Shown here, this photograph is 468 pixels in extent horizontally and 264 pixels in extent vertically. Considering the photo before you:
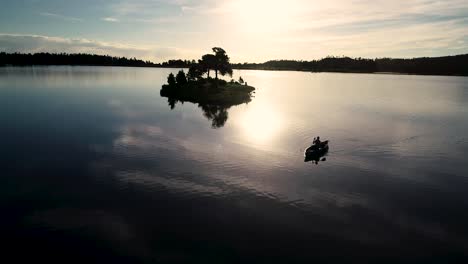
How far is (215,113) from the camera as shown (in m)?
90.1

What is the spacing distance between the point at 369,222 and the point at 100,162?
36225 millimetres

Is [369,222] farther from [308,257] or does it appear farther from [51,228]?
[51,228]

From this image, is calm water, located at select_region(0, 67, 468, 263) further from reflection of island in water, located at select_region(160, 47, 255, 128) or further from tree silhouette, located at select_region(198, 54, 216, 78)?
tree silhouette, located at select_region(198, 54, 216, 78)

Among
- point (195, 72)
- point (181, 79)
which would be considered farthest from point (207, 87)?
point (181, 79)

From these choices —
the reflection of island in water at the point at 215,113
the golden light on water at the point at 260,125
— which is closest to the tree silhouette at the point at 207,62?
the reflection of island in water at the point at 215,113

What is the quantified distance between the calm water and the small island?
52.4 metres

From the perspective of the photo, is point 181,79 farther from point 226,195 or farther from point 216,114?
point 226,195

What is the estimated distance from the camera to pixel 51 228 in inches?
1016

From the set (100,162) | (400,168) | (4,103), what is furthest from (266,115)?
(4,103)

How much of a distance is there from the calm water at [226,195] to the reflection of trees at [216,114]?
705cm

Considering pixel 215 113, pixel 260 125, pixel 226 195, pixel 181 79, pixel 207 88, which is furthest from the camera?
pixel 181 79

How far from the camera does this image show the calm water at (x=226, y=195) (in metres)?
23.9

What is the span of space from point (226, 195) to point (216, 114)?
186 feet

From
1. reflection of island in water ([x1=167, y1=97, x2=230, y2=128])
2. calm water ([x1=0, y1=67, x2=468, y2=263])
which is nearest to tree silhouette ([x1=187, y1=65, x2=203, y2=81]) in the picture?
reflection of island in water ([x1=167, y1=97, x2=230, y2=128])
